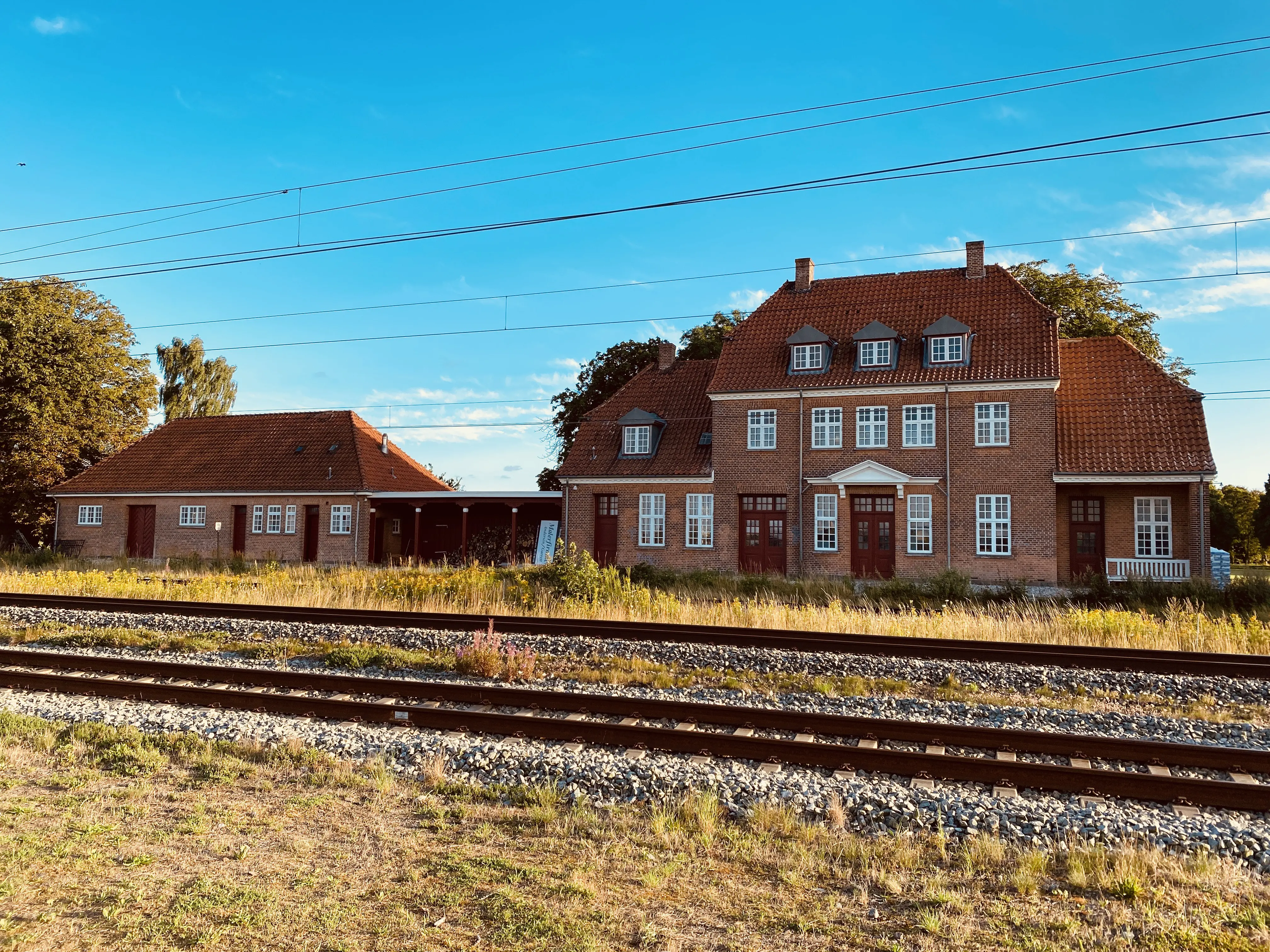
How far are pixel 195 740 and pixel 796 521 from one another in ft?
75.4

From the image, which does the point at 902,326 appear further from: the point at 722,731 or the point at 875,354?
the point at 722,731

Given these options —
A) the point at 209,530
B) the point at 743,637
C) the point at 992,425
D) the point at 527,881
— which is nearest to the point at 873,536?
the point at 992,425

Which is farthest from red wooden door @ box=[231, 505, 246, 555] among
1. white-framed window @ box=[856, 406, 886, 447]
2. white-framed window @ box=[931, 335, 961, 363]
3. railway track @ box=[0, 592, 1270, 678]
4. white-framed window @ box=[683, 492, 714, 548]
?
white-framed window @ box=[931, 335, 961, 363]

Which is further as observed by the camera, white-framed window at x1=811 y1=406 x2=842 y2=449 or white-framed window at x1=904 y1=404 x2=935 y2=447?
white-framed window at x1=811 y1=406 x2=842 y2=449

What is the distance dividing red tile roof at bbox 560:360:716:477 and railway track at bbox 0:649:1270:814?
21.1 m

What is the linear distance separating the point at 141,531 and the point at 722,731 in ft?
125

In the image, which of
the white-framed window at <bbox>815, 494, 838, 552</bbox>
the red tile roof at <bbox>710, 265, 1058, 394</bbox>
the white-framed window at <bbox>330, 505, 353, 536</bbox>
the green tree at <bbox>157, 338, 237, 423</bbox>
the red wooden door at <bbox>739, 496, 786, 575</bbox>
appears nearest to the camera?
the red tile roof at <bbox>710, 265, 1058, 394</bbox>

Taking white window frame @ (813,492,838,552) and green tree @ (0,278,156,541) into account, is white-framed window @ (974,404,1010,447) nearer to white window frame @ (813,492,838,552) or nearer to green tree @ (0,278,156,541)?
white window frame @ (813,492,838,552)

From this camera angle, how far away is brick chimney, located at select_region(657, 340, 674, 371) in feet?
115

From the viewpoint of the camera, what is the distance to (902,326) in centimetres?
2967

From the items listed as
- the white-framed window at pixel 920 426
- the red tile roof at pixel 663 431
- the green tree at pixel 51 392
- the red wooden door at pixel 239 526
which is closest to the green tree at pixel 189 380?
the green tree at pixel 51 392

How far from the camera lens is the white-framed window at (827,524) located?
28.5 metres

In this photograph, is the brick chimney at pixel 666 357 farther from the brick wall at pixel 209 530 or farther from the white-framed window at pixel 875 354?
the brick wall at pixel 209 530

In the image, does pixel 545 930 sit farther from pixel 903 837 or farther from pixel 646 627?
pixel 646 627
